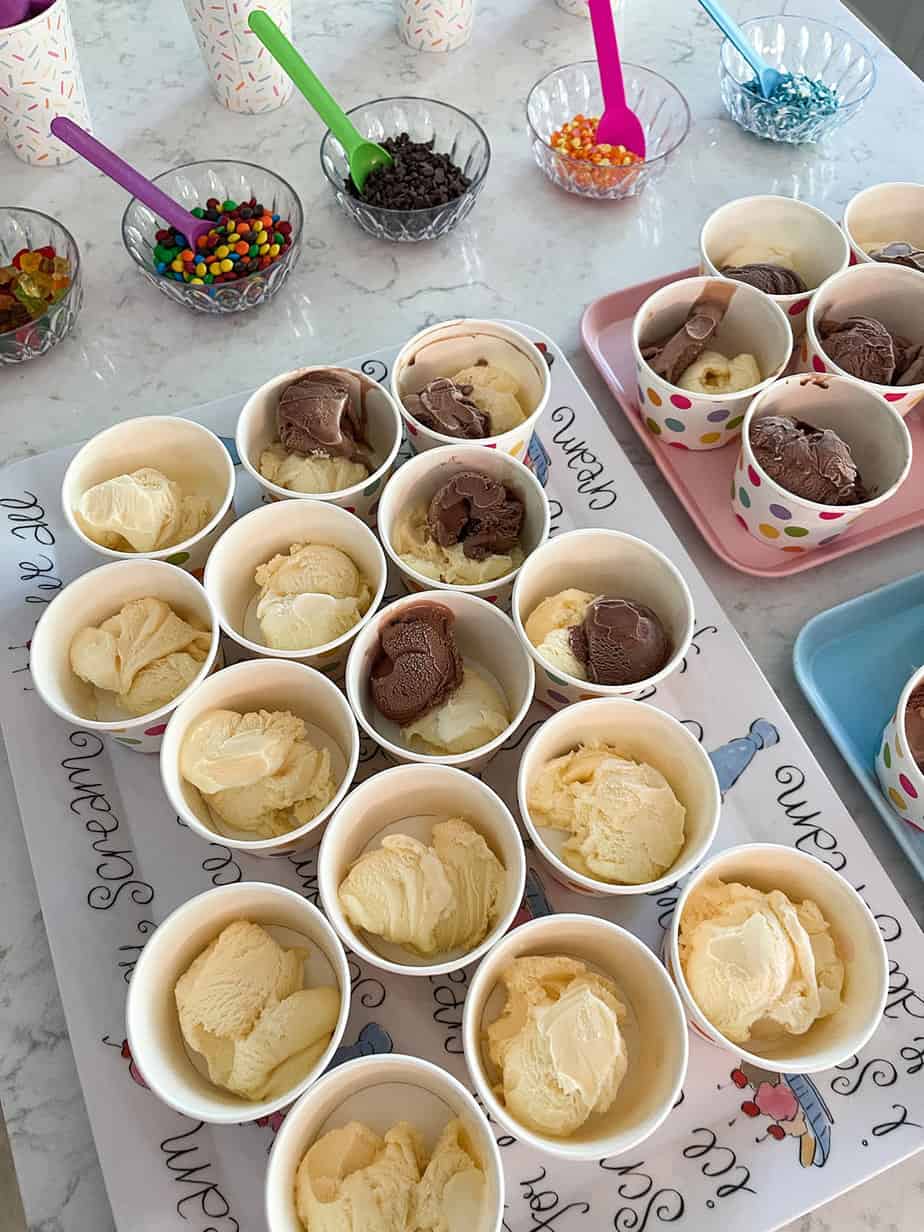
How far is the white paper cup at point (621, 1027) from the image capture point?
83 cm

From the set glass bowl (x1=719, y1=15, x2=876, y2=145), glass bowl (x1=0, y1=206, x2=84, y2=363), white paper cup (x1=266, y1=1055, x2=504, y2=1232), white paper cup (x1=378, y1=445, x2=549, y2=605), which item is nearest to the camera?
white paper cup (x1=266, y1=1055, x2=504, y2=1232)

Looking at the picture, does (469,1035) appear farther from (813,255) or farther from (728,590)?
(813,255)

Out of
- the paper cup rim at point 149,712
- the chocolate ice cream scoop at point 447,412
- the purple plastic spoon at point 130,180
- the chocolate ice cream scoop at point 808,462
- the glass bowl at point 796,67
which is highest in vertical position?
the purple plastic spoon at point 130,180

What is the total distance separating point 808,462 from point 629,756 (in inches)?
16.8

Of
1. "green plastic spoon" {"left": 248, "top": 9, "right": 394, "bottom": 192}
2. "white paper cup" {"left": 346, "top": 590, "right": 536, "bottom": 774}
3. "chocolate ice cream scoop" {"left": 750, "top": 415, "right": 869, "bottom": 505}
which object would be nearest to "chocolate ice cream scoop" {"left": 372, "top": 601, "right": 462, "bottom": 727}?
"white paper cup" {"left": 346, "top": 590, "right": 536, "bottom": 774}

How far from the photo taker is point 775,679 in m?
1.19

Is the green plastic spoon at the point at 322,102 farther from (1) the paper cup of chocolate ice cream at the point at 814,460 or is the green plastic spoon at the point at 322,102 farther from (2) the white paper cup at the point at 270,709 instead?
(2) the white paper cup at the point at 270,709

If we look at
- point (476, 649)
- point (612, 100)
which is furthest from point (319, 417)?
point (612, 100)

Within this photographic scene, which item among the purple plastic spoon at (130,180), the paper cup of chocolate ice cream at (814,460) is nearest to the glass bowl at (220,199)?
the purple plastic spoon at (130,180)

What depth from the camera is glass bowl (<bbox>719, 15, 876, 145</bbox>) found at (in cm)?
161

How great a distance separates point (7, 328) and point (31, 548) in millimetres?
348

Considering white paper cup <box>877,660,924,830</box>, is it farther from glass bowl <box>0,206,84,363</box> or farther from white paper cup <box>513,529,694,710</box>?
glass bowl <box>0,206,84,363</box>

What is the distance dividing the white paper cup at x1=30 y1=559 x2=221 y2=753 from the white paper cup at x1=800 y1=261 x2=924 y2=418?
85cm

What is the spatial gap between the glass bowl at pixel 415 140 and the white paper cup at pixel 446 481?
51 cm
